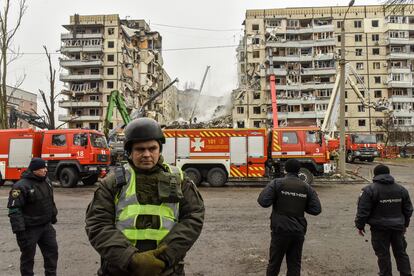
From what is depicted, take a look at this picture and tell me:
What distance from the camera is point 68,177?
1684 cm

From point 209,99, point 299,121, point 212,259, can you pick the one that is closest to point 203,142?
point 212,259

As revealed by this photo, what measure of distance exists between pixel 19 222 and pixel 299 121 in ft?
197

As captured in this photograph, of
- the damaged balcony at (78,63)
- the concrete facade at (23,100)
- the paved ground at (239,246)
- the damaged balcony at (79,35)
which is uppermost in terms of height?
the damaged balcony at (79,35)

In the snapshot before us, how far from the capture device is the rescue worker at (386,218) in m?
4.81

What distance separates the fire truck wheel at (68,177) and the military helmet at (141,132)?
1525cm

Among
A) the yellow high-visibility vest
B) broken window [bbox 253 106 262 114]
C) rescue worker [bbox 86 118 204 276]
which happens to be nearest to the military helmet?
rescue worker [bbox 86 118 204 276]

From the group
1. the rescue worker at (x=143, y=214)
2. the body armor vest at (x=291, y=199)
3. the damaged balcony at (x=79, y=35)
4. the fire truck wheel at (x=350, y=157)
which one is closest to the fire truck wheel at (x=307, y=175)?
the body armor vest at (x=291, y=199)

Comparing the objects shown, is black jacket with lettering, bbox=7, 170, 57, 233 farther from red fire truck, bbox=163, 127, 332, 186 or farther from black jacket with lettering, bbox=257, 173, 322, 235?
red fire truck, bbox=163, 127, 332, 186

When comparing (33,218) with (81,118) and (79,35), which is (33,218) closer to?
(81,118)

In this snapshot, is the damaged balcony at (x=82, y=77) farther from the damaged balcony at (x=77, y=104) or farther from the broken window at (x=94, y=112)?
the broken window at (x=94, y=112)

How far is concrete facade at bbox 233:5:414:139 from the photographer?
2462 inches

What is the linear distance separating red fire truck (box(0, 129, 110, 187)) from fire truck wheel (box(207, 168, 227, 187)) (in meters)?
5.01

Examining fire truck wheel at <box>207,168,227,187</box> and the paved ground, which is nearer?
the paved ground

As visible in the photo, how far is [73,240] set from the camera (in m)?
7.46
